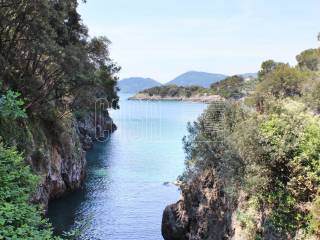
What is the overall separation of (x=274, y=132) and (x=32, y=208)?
46.8ft

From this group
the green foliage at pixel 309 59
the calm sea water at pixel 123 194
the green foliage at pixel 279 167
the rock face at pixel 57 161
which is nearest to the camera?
the green foliage at pixel 279 167

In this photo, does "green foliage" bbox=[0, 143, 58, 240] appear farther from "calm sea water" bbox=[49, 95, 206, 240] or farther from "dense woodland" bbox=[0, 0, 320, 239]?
"calm sea water" bbox=[49, 95, 206, 240]

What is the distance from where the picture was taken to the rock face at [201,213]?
27678mm

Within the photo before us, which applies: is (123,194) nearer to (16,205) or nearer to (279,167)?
(279,167)

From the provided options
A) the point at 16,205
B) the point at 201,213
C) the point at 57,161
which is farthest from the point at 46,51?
the point at 16,205

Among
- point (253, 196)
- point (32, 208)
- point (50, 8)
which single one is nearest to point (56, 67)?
point (50, 8)

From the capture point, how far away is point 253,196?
2198 centimetres

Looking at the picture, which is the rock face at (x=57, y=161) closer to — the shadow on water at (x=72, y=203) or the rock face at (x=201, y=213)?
the shadow on water at (x=72, y=203)

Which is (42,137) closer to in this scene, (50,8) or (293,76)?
(50,8)

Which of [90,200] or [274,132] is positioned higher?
[274,132]

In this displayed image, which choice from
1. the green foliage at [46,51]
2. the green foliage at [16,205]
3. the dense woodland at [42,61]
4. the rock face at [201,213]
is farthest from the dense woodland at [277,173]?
the green foliage at [46,51]

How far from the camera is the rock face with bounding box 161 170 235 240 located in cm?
2768

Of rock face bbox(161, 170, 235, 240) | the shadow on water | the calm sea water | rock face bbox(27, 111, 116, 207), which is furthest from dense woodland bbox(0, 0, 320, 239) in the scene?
the shadow on water

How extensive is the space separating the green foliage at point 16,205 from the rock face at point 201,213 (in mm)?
16356
